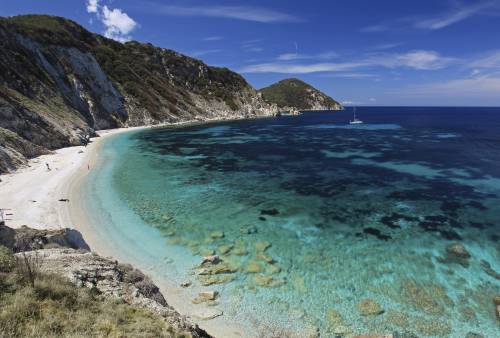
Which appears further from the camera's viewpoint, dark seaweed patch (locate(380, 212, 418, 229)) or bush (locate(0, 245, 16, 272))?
dark seaweed patch (locate(380, 212, 418, 229))

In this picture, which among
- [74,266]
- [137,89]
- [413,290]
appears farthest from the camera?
[137,89]

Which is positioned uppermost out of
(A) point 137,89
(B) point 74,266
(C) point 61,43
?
(C) point 61,43

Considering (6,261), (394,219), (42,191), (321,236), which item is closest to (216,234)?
(321,236)

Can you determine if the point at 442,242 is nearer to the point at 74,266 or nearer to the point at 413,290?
the point at 413,290

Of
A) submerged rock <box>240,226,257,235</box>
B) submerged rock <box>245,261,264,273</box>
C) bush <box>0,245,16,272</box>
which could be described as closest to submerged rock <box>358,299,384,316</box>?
submerged rock <box>245,261,264,273</box>

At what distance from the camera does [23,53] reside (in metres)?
73.8

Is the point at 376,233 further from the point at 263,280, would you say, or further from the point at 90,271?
the point at 90,271

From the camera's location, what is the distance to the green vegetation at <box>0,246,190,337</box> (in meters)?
7.90

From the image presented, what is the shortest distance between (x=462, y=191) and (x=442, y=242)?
1661 cm

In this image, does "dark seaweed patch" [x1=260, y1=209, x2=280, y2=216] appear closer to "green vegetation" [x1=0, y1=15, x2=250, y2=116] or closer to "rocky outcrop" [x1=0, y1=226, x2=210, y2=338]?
"rocky outcrop" [x1=0, y1=226, x2=210, y2=338]

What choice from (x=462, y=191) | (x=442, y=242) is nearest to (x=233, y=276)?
(x=442, y=242)

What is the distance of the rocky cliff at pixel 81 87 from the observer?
5419 centimetres

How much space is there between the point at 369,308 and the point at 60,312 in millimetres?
13514

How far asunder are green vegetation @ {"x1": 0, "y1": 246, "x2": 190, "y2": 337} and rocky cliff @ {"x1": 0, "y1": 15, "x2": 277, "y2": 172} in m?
36.7
